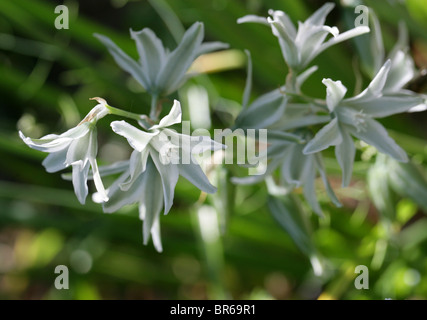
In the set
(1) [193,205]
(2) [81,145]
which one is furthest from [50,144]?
(1) [193,205]

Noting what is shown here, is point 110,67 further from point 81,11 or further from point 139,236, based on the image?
point 139,236

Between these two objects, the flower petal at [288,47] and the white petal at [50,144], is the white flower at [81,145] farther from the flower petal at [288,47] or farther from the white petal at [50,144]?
the flower petal at [288,47]

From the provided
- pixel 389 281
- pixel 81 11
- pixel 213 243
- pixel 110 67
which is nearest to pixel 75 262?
pixel 213 243

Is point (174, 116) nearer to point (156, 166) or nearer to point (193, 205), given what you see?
point (156, 166)

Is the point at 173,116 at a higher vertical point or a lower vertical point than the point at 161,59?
lower

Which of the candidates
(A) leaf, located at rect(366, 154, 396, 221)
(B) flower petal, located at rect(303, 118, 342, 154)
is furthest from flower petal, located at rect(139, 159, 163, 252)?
(A) leaf, located at rect(366, 154, 396, 221)

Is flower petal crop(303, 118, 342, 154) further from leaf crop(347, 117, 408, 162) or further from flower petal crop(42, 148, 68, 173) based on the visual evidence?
flower petal crop(42, 148, 68, 173)

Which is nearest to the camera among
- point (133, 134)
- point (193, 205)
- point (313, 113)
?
point (133, 134)
